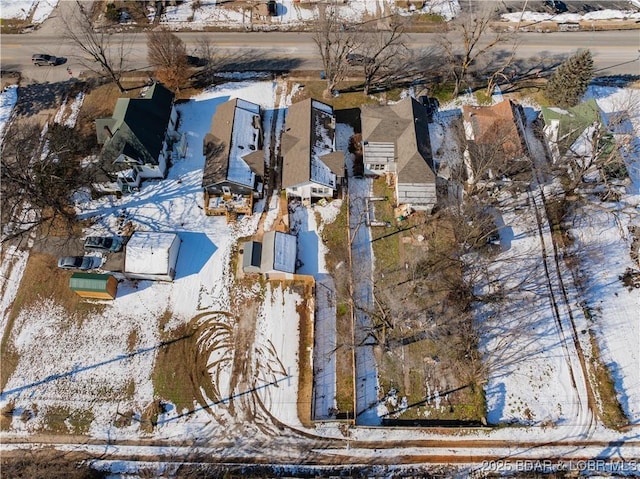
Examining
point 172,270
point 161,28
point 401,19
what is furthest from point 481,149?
point 161,28

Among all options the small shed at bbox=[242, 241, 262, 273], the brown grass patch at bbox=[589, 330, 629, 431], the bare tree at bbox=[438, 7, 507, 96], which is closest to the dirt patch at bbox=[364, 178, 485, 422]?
the brown grass patch at bbox=[589, 330, 629, 431]

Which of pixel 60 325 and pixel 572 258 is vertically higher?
pixel 572 258

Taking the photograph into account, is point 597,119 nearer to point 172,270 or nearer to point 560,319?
point 560,319

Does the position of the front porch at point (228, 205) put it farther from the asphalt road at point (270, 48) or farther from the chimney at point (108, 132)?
the asphalt road at point (270, 48)

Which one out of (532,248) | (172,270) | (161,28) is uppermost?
(161,28)

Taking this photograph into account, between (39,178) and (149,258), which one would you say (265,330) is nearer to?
(149,258)

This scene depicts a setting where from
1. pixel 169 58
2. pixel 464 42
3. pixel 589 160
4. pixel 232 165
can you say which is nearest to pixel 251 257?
pixel 232 165
